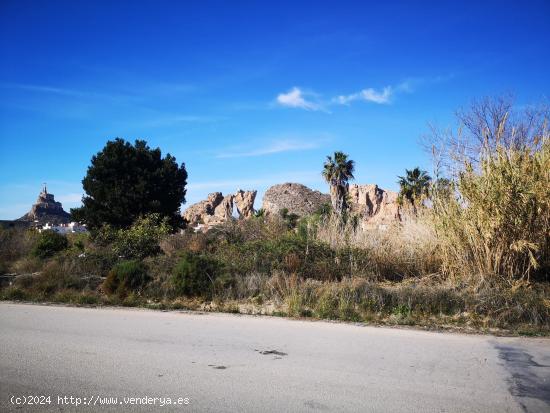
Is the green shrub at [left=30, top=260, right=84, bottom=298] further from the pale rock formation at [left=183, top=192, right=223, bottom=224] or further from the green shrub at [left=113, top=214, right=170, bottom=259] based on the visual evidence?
the pale rock formation at [left=183, top=192, right=223, bottom=224]

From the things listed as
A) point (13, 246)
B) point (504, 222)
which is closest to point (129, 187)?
point (13, 246)

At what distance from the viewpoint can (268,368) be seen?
487 cm

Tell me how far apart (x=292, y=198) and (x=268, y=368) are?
163 ft

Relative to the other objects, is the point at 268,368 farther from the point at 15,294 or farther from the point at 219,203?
the point at 219,203

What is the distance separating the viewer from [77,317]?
8.06 metres

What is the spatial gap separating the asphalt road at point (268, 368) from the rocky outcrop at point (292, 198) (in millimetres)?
44128

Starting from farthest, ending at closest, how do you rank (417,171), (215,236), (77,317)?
(417,171) → (215,236) → (77,317)

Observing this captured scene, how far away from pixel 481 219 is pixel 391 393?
6.32 metres

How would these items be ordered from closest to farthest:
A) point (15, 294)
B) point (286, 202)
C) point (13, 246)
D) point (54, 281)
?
point (15, 294) < point (54, 281) < point (13, 246) < point (286, 202)

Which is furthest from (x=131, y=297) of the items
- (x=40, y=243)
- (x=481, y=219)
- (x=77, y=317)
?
(x=40, y=243)

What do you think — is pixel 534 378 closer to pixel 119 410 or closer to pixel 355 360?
pixel 355 360

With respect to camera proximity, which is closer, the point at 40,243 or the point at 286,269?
the point at 286,269

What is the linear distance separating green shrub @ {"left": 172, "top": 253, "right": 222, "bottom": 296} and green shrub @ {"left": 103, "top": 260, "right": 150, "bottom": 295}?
3.47 ft

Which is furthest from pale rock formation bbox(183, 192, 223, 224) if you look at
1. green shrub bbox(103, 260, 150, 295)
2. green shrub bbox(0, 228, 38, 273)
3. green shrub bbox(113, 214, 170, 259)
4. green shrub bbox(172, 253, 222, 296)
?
green shrub bbox(172, 253, 222, 296)
